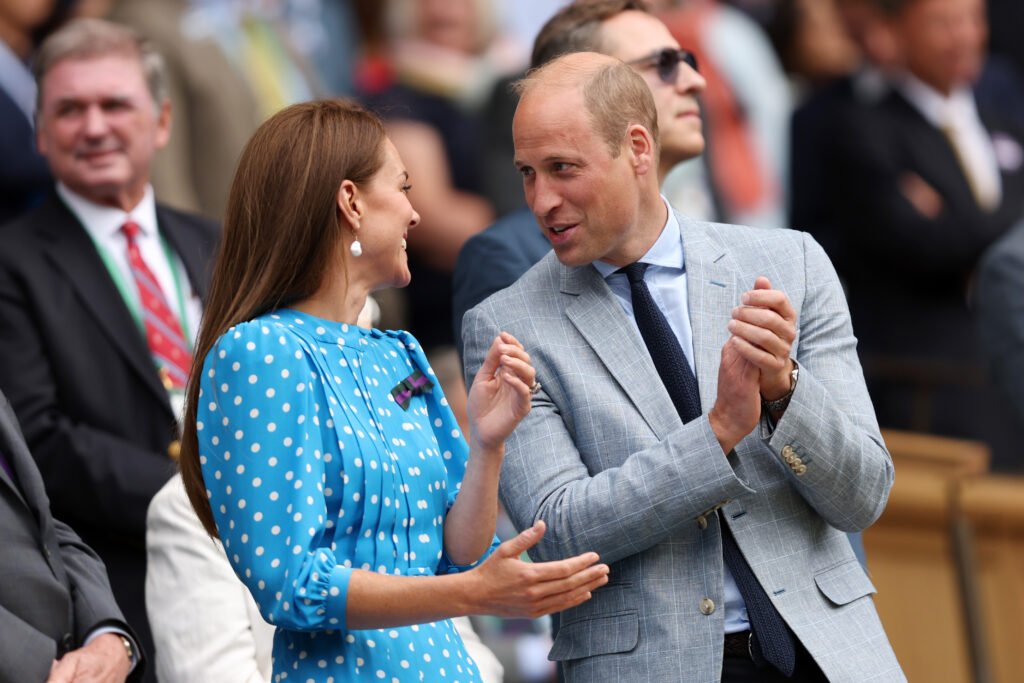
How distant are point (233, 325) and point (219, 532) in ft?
1.17

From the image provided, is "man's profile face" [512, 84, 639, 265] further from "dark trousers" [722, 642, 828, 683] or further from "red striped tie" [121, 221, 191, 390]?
"red striped tie" [121, 221, 191, 390]

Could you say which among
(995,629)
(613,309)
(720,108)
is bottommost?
(995,629)

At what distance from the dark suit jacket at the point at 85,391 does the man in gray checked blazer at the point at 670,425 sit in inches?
51.9

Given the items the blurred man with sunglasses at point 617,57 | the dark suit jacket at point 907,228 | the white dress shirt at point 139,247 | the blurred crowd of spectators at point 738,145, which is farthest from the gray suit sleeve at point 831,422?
the dark suit jacket at point 907,228

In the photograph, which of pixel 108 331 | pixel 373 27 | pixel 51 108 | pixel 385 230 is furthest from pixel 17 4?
pixel 385 230

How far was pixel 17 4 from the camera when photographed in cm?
591

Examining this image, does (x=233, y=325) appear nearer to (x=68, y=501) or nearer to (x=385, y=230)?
(x=385, y=230)

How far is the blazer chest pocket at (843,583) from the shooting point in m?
3.25

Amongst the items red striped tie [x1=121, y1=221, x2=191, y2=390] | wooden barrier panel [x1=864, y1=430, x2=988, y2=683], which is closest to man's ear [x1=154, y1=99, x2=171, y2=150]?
red striped tie [x1=121, y1=221, x2=191, y2=390]

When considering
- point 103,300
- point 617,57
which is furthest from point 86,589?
point 617,57

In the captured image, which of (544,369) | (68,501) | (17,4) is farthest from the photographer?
(17,4)

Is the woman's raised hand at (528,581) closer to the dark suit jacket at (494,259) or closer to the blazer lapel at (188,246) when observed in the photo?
the dark suit jacket at (494,259)

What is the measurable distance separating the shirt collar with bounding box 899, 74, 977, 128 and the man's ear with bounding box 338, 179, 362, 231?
4.74 meters

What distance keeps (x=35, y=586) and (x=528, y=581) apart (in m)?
1.20
